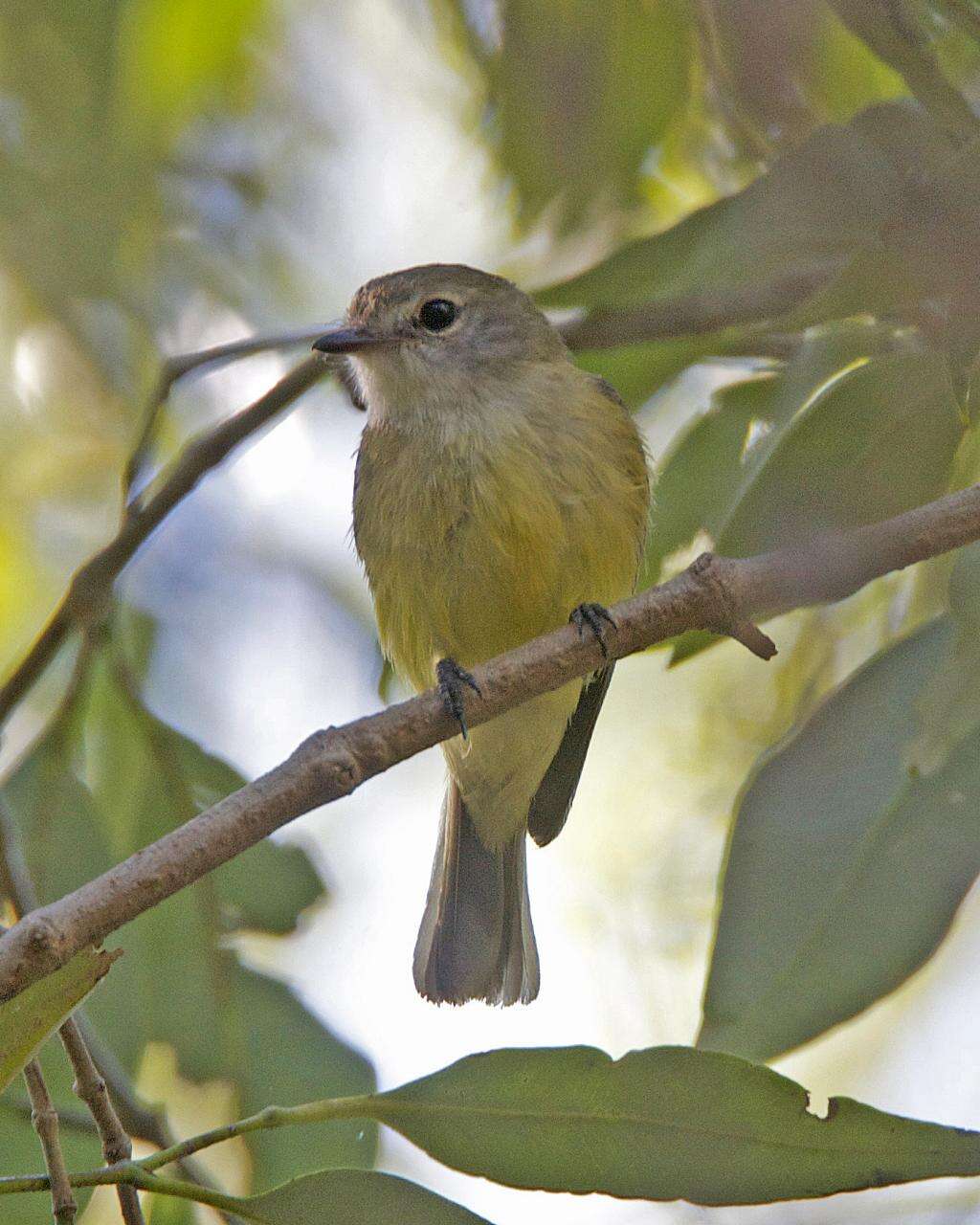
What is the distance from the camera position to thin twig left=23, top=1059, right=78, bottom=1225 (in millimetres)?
1974

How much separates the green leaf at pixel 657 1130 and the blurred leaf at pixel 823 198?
1.37m

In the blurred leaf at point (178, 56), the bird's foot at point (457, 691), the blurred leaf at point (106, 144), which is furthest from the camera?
the blurred leaf at point (178, 56)

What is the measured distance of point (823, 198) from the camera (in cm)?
274

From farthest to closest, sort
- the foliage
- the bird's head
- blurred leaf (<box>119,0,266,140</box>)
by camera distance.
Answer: blurred leaf (<box>119,0,266,140</box>) → the bird's head → the foliage

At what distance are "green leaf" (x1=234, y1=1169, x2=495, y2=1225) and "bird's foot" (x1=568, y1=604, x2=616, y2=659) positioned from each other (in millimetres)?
880

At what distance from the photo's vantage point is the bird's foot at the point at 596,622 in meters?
2.62

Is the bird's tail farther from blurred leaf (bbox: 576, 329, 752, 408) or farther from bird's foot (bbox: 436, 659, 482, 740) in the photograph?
blurred leaf (bbox: 576, 329, 752, 408)

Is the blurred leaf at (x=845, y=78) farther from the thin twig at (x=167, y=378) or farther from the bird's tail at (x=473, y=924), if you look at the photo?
the bird's tail at (x=473, y=924)

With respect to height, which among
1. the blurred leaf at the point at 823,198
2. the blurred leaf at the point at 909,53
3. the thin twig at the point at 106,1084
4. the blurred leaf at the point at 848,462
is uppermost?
the blurred leaf at the point at 909,53

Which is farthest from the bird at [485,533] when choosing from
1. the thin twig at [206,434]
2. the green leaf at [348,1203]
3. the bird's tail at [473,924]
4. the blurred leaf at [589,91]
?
the green leaf at [348,1203]

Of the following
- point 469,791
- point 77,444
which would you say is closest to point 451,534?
point 469,791

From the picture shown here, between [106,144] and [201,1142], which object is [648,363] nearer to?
[106,144]

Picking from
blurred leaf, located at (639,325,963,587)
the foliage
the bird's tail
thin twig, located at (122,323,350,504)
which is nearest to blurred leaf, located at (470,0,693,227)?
the foliage

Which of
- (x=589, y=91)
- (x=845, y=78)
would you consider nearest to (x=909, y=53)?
(x=589, y=91)
